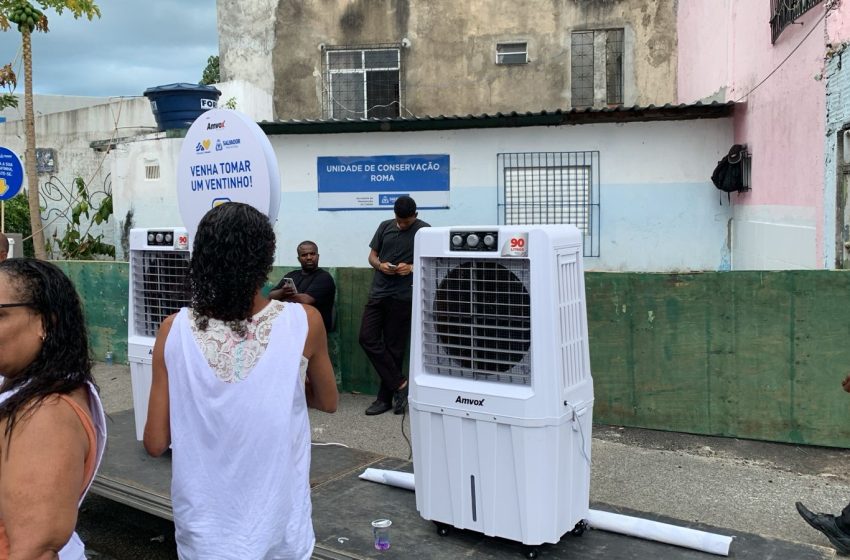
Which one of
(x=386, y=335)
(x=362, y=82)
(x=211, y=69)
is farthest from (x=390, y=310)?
(x=211, y=69)

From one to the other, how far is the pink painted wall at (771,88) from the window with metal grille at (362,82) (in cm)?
601

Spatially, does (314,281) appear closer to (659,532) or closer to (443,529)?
(443,529)

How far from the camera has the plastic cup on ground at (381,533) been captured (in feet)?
12.1

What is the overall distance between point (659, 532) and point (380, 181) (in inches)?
338

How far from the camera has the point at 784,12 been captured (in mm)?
8234

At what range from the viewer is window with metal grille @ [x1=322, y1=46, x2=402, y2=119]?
15.9 meters

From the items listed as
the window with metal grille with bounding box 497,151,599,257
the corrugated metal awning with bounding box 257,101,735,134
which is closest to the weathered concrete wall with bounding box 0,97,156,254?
the corrugated metal awning with bounding box 257,101,735,134

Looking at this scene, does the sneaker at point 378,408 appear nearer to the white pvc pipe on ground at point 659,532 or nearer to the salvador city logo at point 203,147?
the white pvc pipe on ground at point 659,532

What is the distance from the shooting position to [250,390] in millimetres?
2428

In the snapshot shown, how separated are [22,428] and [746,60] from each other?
10.4 metres

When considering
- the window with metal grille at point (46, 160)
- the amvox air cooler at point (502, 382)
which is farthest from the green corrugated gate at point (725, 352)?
the window with metal grille at point (46, 160)

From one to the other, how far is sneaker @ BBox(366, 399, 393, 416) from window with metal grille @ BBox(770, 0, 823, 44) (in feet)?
17.5

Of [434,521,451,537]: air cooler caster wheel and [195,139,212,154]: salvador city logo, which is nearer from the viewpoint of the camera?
[434,521,451,537]: air cooler caster wheel

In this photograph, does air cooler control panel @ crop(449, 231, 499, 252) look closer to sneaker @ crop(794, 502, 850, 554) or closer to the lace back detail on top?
the lace back detail on top
